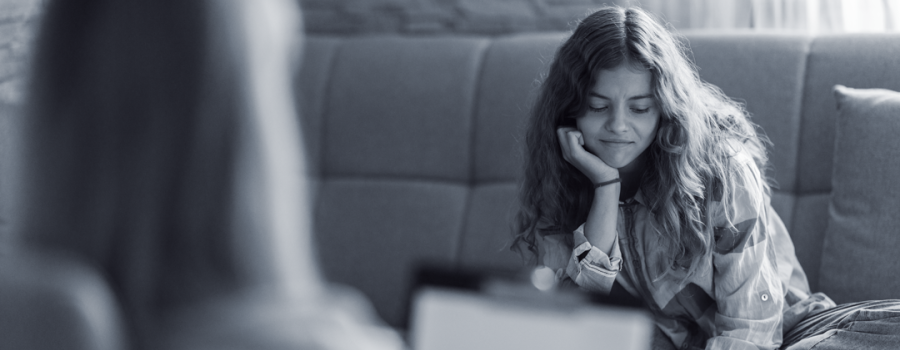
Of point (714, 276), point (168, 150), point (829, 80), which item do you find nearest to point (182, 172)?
point (168, 150)

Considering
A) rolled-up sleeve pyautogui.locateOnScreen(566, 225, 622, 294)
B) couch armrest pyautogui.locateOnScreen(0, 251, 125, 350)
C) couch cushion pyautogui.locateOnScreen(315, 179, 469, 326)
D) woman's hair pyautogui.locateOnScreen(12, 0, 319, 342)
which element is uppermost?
woman's hair pyautogui.locateOnScreen(12, 0, 319, 342)

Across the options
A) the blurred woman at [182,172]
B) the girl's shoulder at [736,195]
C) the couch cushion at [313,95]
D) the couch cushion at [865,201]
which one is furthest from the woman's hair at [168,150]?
the couch cushion at [313,95]

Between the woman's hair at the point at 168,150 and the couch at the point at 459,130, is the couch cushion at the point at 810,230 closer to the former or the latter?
the couch at the point at 459,130

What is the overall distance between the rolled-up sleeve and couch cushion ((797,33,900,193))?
1.79ft

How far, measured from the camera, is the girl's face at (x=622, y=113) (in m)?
1.24

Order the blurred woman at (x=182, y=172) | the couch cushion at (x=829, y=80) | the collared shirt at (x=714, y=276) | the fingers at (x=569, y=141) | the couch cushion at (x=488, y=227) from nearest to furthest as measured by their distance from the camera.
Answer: the blurred woman at (x=182, y=172)
the collared shirt at (x=714, y=276)
the fingers at (x=569, y=141)
the couch cushion at (x=829, y=80)
the couch cushion at (x=488, y=227)

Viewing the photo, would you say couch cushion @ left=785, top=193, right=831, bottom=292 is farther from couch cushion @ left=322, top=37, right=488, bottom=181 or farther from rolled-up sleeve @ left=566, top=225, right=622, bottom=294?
couch cushion @ left=322, top=37, right=488, bottom=181

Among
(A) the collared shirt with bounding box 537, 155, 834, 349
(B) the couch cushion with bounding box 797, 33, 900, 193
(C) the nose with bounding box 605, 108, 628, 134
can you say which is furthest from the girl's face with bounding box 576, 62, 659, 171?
(B) the couch cushion with bounding box 797, 33, 900, 193

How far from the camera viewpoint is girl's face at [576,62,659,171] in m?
1.24

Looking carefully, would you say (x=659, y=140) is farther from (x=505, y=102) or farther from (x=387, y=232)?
(x=387, y=232)

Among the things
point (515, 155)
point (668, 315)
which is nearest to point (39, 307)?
point (668, 315)

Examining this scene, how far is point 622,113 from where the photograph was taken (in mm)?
1248

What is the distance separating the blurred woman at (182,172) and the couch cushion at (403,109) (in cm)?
138

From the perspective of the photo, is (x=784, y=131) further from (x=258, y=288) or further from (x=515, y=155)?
(x=258, y=288)
